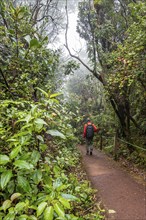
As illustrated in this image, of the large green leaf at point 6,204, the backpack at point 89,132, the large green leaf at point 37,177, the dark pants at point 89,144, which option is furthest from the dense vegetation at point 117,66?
the large green leaf at point 6,204

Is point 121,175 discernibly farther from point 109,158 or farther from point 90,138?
point 90,138

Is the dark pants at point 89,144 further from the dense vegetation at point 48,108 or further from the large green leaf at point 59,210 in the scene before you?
the large green leaf at point 59,210

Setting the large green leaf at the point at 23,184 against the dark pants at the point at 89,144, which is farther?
the dark pants at the point at 89,144

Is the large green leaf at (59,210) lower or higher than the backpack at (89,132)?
lower

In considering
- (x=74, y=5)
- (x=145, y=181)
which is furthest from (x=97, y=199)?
Answer: (x=74, y=5)

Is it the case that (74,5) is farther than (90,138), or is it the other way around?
(74,5)

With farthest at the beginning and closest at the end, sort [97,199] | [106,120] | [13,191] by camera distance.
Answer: [106,120] → [97,199] → [13,191]

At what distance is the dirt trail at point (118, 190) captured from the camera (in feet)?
15.8

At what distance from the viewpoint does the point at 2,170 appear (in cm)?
139

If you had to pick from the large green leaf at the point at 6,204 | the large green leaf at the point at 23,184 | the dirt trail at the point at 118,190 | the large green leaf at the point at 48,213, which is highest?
the large green leaf at the point at 23,184

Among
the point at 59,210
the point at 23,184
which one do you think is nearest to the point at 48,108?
the point at 23,184

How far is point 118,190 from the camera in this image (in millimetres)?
6082

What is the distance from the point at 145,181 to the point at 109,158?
3.52 metres

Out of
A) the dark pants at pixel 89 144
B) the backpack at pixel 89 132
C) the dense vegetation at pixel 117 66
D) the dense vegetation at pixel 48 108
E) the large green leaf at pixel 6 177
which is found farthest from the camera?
the dark pants at pixel 89 144
